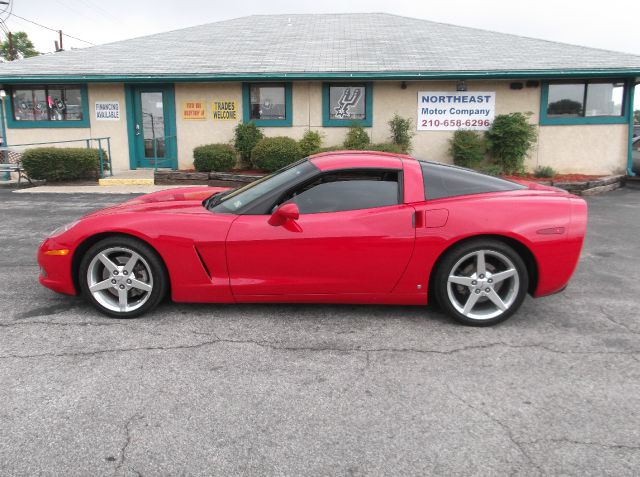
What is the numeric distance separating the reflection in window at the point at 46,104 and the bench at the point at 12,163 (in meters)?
1.04

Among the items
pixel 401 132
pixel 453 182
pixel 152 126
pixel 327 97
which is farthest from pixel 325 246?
pixel 152 126

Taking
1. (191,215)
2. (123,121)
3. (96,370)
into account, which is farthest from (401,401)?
(123,121)

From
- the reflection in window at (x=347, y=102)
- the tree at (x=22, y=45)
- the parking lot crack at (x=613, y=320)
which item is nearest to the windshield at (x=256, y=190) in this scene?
the parking lot crack at (x=613, y=320)

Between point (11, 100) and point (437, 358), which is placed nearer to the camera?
point (437, 358)

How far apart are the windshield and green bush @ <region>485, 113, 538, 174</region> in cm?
1025

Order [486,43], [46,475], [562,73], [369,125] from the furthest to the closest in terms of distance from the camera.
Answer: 1. [486,43]
2. [369,125]
3. [562,73]
4. [46,475]

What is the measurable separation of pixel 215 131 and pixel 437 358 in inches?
486

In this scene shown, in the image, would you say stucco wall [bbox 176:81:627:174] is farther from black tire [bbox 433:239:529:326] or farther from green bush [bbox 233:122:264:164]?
black tire [bbox 433:239:529:326]

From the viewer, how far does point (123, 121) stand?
14742 millimetres

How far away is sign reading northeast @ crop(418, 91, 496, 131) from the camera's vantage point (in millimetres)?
13867

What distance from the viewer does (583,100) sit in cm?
1390

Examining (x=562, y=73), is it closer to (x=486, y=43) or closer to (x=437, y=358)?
(x=486, y=43)

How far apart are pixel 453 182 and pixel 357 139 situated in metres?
9.74

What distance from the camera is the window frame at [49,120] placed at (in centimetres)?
1460
